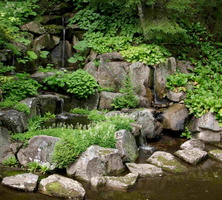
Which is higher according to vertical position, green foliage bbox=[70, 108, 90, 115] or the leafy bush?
the leafy bush

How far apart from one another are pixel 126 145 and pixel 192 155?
2.27m

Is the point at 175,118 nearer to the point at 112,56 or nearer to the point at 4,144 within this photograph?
the point at 112,56

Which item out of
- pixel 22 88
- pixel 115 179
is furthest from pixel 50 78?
pixel 115 179

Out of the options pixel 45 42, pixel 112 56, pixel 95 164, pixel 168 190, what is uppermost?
pixel 45 42

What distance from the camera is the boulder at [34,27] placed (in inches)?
562

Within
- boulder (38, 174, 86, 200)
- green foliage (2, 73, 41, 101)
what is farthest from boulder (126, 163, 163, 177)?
green foliage (2, 73, 41, 101)

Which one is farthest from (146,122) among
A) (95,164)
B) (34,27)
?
(34,27)

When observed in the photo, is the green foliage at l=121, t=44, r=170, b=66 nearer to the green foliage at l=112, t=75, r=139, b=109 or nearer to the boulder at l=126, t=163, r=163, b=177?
the green foliage at l=112, t=75, r=139, b=109

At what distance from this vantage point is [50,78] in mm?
11086

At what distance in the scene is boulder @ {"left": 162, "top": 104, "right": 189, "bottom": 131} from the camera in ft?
35.0

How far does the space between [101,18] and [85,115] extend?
23.8 ft

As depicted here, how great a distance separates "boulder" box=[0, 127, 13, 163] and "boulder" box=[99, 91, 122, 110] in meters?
4.66

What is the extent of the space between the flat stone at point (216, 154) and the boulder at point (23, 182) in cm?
591

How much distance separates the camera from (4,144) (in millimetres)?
7434
